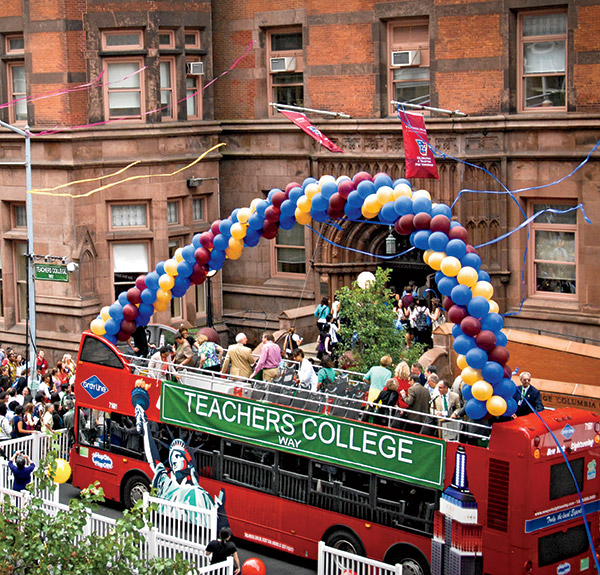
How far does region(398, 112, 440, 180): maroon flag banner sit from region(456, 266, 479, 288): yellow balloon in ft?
32.0

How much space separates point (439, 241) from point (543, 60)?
477 inches

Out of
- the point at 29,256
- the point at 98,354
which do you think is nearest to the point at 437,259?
the point at 98,354

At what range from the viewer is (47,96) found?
95.9ft

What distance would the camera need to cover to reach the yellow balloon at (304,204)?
18.0 meters

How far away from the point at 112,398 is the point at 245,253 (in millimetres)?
12438

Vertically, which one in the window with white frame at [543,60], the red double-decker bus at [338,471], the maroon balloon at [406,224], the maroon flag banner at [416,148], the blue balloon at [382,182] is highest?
the window with white frame at [543,60]

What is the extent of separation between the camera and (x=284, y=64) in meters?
30.6

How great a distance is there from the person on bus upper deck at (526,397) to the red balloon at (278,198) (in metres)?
4.56

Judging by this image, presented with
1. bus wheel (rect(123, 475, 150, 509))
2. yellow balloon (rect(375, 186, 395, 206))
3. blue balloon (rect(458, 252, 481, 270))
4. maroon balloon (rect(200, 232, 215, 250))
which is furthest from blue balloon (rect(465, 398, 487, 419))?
bus wheel (rect(123, 475, 150, 509))

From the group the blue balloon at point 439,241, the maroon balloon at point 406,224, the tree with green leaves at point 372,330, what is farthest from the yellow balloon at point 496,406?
the tree with green leaves at point 372,330

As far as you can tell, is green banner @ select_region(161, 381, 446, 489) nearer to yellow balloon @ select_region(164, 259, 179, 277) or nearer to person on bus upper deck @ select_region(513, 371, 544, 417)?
person on bus upper deck @ select_region(513, 371, 544, 417)

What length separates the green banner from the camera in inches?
618

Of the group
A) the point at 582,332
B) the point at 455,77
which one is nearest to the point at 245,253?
the point at 455,77

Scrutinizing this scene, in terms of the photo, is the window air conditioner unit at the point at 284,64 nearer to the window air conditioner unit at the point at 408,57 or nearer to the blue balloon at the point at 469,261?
the window air conditioner unit at the point at 408,57
